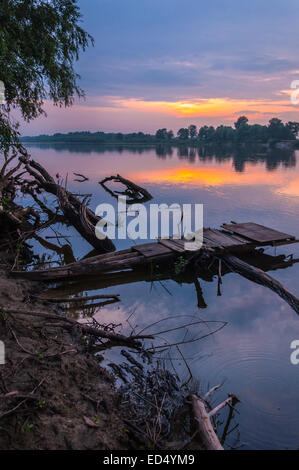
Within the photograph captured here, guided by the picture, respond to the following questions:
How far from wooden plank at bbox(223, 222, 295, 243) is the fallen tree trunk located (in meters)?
1.29

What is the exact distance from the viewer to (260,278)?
8633 millimetres

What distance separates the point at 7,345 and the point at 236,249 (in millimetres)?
7415

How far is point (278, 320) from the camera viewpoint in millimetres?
7422

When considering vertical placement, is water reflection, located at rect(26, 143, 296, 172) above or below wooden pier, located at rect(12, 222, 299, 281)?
above

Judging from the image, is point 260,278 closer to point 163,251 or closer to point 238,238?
point 238,238

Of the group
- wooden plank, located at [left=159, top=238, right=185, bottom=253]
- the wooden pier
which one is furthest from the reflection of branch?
wooden plank, located at [left=159, top=238, right=185, bottom=253]

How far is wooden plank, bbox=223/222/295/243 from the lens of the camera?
1066 cm

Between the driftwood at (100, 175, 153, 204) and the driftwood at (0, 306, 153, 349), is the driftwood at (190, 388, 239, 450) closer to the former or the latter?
the driftwood at (0, 306, 153, 349)

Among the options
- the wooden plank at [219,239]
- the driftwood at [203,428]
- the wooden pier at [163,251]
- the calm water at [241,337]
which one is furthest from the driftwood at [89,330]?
the wooden plank at [219,239]

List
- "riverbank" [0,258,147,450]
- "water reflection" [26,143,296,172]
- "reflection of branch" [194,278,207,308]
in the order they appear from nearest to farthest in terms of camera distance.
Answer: "riverbank" [0,258,147,450] < "reflection of branch" [194,278,207,308] < "water reflection" [26,143,296,172]

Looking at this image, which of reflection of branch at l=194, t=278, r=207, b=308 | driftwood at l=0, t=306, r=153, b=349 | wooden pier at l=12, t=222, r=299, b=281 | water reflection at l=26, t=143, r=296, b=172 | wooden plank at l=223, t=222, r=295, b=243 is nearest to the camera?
driftwood at l=0, t=306, r=153, b=349

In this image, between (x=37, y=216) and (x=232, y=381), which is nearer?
(x=232, y=381)
